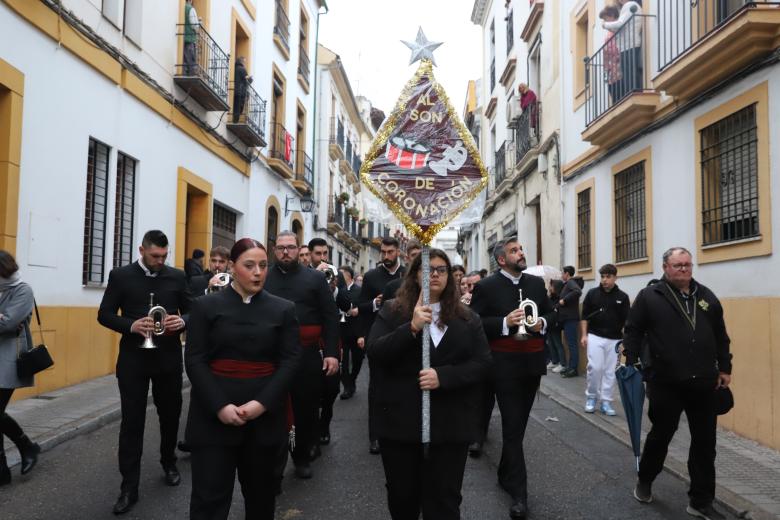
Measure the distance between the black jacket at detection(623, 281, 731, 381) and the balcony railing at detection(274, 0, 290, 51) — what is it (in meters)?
16.6

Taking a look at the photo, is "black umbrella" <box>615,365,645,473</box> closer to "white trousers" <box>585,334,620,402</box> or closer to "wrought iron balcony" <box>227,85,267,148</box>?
"white trousers" <box>585,334,620,402</box>

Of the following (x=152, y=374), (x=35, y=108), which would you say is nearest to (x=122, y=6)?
(x=35, y=108)

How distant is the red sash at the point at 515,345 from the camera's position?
5027 mm

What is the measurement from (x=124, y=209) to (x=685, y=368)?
9.22m

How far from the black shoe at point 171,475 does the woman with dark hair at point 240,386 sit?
1.99 m

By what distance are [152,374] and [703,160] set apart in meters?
6.76

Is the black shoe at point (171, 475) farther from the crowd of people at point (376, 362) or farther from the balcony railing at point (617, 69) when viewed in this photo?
the balcony railing at point (617, 69)

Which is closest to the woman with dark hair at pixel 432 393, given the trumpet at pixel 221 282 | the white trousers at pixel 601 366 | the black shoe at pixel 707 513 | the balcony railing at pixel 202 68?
the black shoe at pixel 707 513

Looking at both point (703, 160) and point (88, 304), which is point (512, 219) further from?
point (88, 304)

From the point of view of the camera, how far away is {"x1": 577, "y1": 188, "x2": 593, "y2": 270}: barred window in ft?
42.7

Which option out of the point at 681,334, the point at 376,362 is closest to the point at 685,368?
the point at 681,334

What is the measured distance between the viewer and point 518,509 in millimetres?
4578

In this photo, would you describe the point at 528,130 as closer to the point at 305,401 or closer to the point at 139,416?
the point at 305,401

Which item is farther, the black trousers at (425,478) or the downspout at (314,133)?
the downspout at (314,133)
